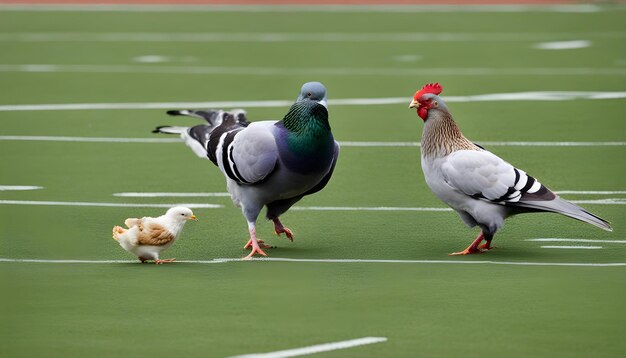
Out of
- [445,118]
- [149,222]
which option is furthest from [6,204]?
[445,118]

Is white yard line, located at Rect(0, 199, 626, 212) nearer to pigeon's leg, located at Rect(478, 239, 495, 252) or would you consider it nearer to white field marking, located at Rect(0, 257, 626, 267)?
pigeon's leg, located at Rect(478, 239, 495, 252)

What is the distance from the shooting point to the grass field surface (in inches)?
307

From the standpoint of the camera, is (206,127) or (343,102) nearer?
(206,127)

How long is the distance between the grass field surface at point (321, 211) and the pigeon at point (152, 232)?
158mm

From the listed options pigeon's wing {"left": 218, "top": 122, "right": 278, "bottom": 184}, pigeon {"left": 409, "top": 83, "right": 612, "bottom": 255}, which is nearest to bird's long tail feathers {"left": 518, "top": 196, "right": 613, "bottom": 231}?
pigeon {"left": 409, "top": 83, "right": 612, "bottom": 255}

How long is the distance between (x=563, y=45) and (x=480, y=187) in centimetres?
1213

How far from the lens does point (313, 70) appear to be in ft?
62.0

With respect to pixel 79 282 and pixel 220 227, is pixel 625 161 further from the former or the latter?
pixel 79 282

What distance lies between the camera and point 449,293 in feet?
28.0

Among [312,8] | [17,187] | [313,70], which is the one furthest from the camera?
[312,8]

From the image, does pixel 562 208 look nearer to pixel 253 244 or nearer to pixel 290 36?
pixel 253 244

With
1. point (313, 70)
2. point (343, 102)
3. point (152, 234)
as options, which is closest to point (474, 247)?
point (152, 234)

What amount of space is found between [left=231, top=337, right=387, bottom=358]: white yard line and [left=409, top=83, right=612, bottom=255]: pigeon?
206 cm

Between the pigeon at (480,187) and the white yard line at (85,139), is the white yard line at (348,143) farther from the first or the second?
the pigeon at (480,187)
